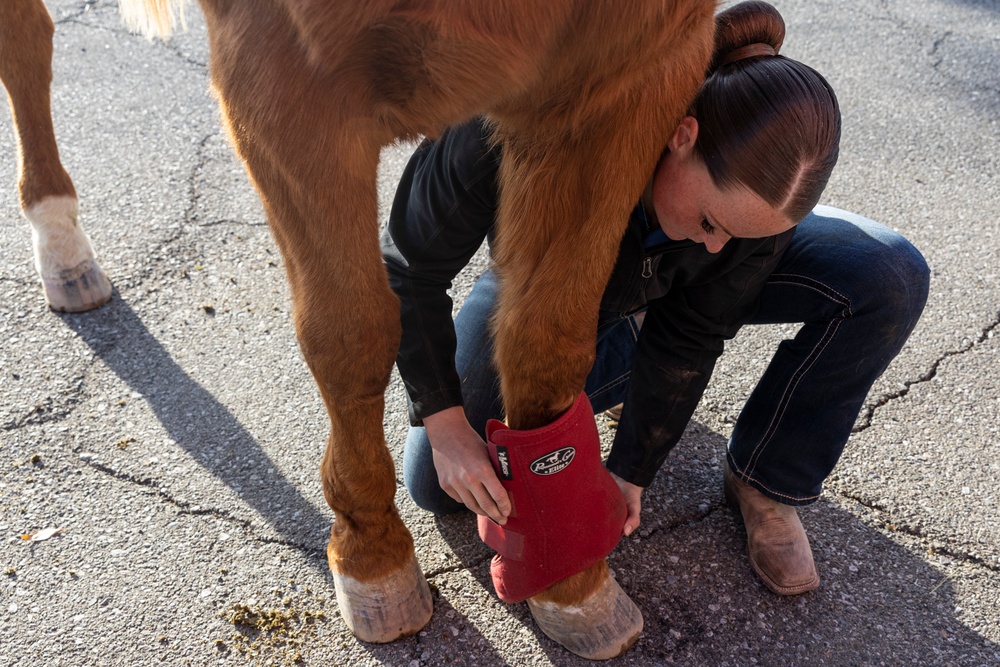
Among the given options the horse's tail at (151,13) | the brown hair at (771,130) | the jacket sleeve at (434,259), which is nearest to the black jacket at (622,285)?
the jacket sleeve at (434,259)

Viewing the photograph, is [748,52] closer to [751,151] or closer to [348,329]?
[751,151]

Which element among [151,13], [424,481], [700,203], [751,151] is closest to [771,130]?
[751,151]

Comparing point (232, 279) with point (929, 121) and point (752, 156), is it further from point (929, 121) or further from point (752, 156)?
point (929, 121)

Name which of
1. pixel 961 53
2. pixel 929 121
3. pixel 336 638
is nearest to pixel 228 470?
pixel 336 638

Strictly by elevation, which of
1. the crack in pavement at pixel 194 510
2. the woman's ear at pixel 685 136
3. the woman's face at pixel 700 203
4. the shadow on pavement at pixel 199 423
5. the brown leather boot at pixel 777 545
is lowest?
the shadow on pavement at pixel 199 423

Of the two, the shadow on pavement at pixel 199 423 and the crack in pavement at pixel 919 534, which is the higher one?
the shadow on pavement at pixel 199 423

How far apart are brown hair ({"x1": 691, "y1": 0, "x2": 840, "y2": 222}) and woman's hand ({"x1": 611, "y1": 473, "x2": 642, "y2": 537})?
0.66m

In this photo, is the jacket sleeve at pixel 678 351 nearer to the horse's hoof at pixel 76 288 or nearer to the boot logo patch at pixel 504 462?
the boot logo patch at pixel 504 462

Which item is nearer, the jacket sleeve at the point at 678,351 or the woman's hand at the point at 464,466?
the woman's hand at the point at 464,466

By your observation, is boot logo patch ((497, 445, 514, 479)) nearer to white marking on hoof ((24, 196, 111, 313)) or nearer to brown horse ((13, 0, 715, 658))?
brown horse ((13, 0, 715, 658))

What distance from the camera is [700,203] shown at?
1.41m

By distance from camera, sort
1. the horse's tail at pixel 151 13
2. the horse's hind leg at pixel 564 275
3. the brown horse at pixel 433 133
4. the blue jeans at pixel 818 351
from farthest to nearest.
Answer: the horse's tail at pixel 151 13
the blue jeans at pixel 818 351
the horse's hind leg at pixel 564 275
the brown horse at pixel 433 133

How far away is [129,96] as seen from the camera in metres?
3.50

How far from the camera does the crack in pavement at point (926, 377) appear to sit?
84.5 inches
